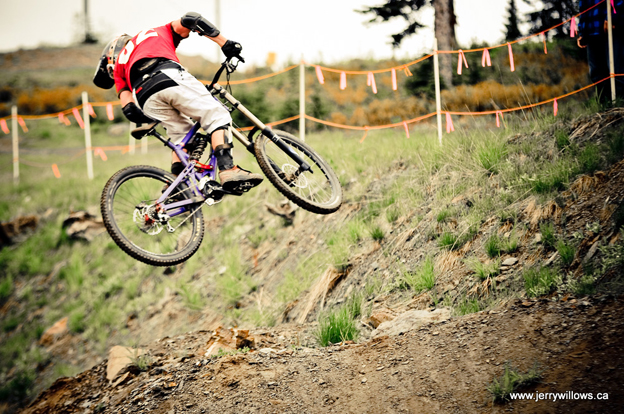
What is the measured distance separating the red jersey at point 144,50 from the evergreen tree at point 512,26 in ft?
43.6

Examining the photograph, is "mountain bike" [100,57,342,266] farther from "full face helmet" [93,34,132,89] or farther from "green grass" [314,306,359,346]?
"green grass" [314,306,359,346]

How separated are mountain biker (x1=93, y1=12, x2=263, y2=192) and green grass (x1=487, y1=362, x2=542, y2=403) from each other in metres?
2.54

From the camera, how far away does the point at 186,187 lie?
4.68m

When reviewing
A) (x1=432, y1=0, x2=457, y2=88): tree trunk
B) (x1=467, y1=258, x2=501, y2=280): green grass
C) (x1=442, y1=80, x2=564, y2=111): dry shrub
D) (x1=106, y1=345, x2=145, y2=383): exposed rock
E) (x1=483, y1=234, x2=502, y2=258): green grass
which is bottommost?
(x1=106, y1=345, x2=145, y2=383): exposed rock

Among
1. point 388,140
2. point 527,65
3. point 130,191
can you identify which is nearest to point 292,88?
point 527,65

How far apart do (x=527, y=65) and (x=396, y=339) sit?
13.4m

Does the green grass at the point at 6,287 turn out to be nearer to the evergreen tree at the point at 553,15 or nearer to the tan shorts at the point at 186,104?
the tan shorts at the point at 186,104

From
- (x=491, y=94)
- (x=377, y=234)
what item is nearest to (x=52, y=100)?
(x=491, y=94)

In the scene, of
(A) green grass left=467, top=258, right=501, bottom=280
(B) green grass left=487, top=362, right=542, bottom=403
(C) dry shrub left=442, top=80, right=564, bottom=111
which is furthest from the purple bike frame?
(C) dry shrub left=442, top=80, right=564, bottom=111

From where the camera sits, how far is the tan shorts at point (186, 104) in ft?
14.3

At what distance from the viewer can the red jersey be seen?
4.37 m

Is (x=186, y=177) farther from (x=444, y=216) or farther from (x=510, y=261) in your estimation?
(x=510, y=261)

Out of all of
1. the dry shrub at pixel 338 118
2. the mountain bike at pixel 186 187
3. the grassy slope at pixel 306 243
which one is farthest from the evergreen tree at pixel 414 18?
the mountain bike at pixel 186 187

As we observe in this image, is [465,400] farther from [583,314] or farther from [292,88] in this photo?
[292,88]
